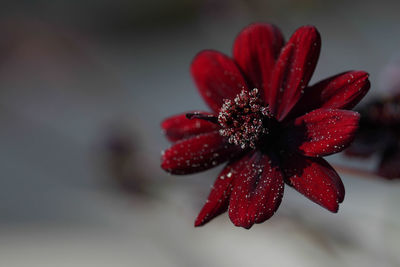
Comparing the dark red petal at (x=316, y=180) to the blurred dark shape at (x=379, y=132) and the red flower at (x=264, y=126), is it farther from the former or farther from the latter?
the blurred dark shape at (x=379, y=132)

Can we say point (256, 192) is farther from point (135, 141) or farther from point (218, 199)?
point (135, 141)

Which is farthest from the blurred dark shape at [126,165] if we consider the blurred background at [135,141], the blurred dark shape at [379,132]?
the blurred dark shape at [379,132]

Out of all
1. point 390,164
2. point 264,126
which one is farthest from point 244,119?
point 390,164

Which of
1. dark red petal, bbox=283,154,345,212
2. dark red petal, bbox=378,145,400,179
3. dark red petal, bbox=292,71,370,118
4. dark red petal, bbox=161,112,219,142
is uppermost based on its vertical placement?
dark red petal, bbox=161,112,219,142

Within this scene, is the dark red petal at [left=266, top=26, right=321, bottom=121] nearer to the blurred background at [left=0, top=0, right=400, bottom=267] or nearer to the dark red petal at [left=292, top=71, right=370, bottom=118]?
the dark red petal at [left=292, top=71, right=370, bottom=118]

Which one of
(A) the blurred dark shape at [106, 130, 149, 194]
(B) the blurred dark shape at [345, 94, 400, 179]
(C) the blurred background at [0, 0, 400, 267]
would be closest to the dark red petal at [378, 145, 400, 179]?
(B) the blurred dark shape at [345, 94, 400, 179]

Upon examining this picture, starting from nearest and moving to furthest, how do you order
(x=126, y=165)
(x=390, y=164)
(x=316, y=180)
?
(x=316, y=180), (x=390, y=164), (x=126, y=165)

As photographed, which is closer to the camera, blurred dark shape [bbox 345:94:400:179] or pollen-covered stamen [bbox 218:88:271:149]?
pollen-covered stamen [bbox 218:88:271:149]
